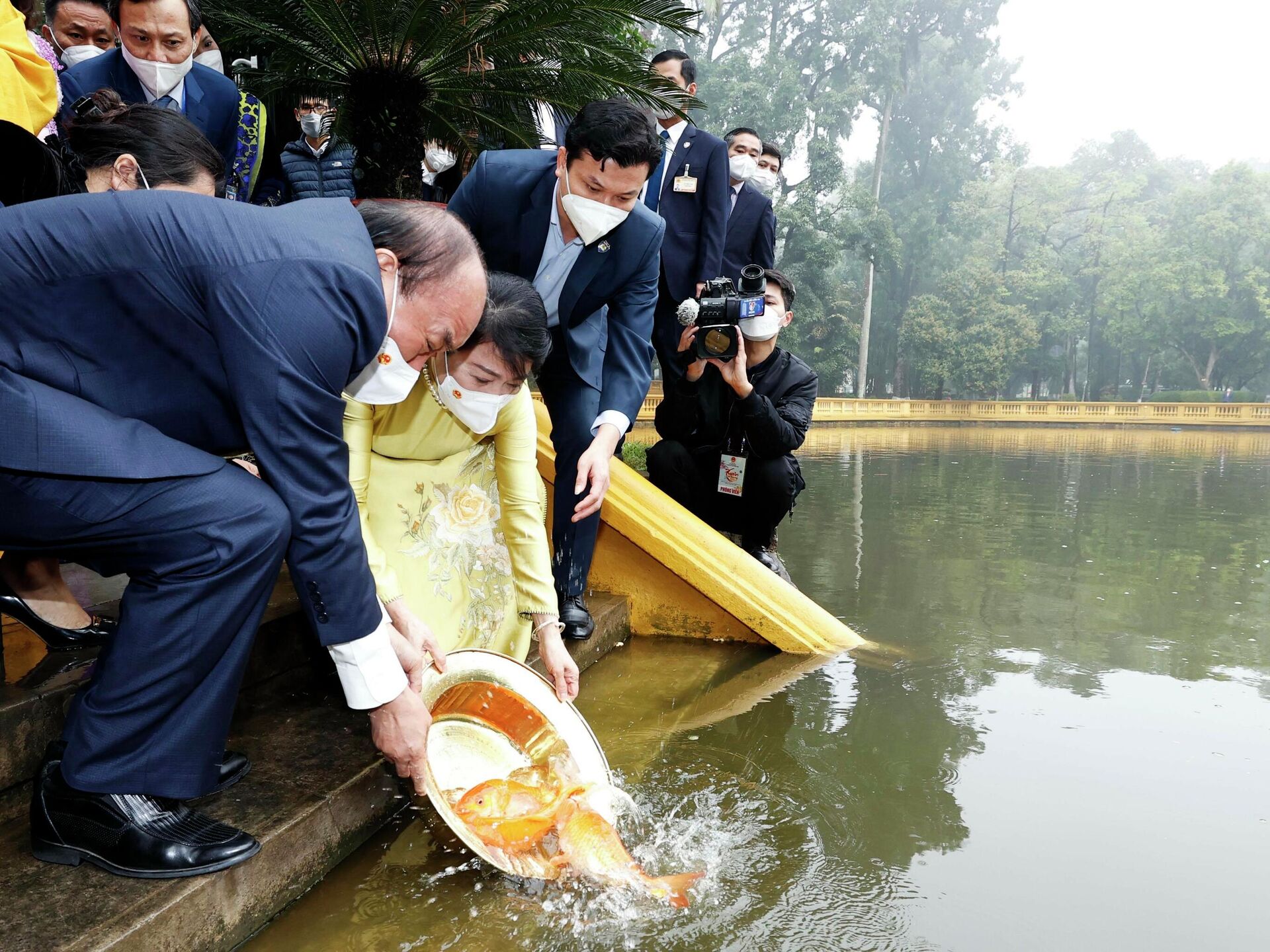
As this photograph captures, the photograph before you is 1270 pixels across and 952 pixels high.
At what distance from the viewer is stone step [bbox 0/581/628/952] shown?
57.1 inches

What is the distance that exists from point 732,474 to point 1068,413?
27091 mm

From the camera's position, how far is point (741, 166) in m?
5.61

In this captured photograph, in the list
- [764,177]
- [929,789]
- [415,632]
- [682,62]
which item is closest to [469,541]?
[415,632]

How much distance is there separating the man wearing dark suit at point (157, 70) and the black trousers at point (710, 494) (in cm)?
224

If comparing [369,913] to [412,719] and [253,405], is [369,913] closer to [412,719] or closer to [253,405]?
[412,719]

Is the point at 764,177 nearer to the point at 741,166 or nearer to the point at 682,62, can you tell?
the point at 741,166

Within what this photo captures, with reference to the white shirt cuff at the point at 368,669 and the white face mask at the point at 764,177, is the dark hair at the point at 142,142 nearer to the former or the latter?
the white shirt cuff at the point at 368,669

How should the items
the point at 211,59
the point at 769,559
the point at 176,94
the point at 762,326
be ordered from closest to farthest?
1. the point at 176,94
2. the point at 211,59
3. the point at 762,326
4. the point at 769,559

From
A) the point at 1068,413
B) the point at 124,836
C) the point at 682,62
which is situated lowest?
the point at 1068,413

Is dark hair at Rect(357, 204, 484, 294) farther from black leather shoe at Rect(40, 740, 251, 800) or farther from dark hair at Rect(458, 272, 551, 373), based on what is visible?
black leather shoe at Rect(40, 740, 251, 800)

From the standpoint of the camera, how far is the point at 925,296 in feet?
119

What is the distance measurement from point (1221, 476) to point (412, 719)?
1250cm

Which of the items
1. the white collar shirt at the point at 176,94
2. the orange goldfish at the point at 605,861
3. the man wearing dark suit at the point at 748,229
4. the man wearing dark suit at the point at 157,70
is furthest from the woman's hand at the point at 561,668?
the man wearing dark suit at the point at 748,229

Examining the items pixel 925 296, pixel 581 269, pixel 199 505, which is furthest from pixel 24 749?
pixel 925 296
